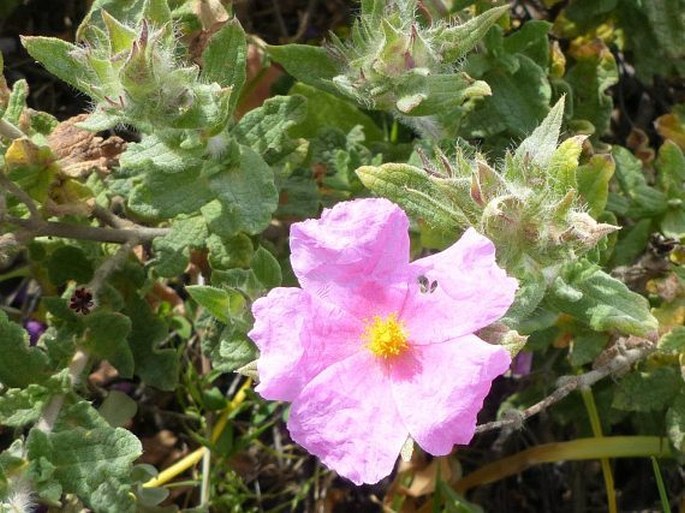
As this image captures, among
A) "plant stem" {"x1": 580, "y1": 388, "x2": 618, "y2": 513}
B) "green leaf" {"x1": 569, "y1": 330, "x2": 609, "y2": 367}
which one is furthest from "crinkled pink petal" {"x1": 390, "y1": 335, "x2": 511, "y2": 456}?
"plant stem" {"x1": 580, "y1": 388, "x2": 618, "y2": 513}

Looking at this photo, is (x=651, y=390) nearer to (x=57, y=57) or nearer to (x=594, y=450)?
(x=594, y=450)

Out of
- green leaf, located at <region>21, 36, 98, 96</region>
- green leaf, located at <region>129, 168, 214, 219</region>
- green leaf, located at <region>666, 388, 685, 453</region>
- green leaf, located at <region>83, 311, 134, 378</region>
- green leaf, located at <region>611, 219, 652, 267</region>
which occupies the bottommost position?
green leaf, located at <region>666, 388, 685, 453</region>

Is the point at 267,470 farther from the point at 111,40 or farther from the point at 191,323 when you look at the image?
the point at 111,40

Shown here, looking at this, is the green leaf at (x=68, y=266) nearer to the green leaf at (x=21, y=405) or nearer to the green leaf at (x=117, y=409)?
the green leaf at (x=117, y=409)

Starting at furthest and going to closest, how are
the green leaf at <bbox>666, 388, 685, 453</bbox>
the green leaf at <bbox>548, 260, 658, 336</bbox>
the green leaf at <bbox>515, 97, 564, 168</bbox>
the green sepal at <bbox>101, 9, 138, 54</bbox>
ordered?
the green leaf at <bbox>666, 388, 685, 453</bbox> → the green leaf at <bbox>548, 260, 658, 336</bbox> → the green leaf at <bbox>515, 97, 564, 168</bbox> → the green sepal at <bbox>101, 9, 138, 54</bbox>

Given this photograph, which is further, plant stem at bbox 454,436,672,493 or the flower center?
plant stem at bbox 454,436,672,493

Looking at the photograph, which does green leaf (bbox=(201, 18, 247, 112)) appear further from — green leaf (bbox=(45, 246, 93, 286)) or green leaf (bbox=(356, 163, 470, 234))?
green leaf (bbox=(45, 246, 93, 286))

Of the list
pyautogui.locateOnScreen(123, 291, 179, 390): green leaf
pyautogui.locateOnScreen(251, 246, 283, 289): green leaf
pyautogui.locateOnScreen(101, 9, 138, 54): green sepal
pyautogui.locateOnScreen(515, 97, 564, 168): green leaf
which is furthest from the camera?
pyautogui.locateOnScreen(123, 291, 179, 390): green leaf

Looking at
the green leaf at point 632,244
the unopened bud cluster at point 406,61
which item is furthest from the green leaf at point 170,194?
the green leaf at point 632,244
